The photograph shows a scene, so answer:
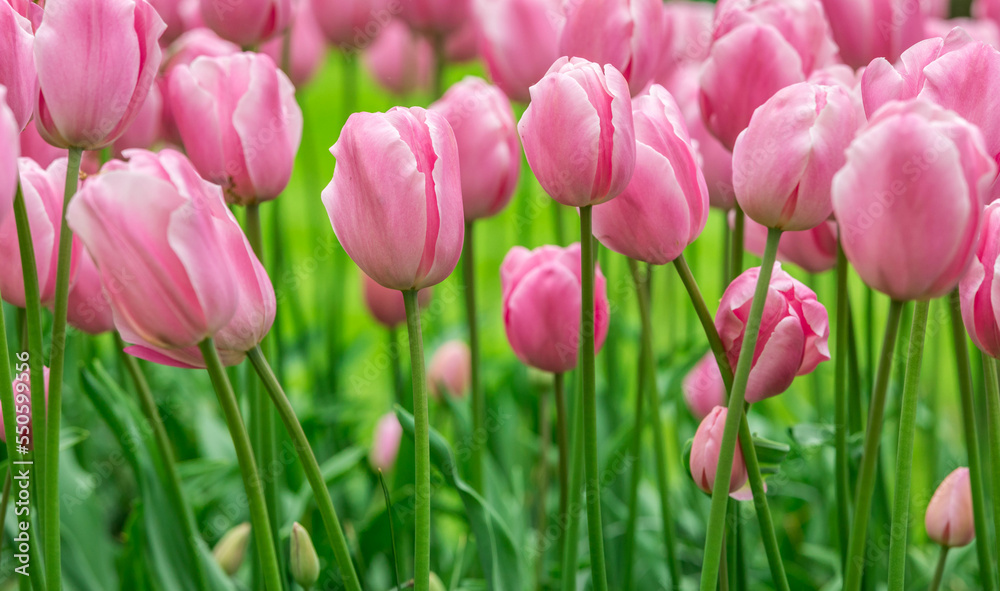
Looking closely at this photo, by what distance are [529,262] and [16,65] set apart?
318mm

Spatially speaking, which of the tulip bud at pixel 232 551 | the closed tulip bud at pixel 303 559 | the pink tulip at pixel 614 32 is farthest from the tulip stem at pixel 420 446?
the tulip bud at pixel 232 551

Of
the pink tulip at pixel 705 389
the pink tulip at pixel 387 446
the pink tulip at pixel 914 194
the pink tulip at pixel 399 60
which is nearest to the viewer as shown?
the pink tulip at pixel 914 194

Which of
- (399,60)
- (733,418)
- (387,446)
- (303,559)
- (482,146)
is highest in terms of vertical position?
(399,60)

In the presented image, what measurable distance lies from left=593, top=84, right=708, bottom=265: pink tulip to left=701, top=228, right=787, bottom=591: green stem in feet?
0.17

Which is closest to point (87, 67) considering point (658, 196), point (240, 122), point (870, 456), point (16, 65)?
point (16, 65)

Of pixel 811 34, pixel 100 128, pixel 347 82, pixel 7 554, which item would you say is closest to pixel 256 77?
pixel 100 128

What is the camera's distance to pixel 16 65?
0.40 m

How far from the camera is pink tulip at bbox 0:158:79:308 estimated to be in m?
0.44

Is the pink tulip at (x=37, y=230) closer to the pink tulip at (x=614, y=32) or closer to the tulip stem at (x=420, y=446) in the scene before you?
the tulip stem at (x=420, y=446)

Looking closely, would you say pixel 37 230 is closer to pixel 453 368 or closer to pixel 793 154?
pixel 793 154

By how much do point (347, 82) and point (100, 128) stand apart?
2.49ft

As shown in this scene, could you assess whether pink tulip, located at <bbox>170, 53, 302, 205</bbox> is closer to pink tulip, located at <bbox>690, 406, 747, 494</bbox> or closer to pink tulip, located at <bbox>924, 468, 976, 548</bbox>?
pink tulip, located at <bbox>690, 406, 747, 494</bbox>

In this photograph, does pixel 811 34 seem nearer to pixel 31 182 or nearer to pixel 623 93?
pixel 623 93

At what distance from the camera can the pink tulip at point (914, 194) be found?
0.99 feet
